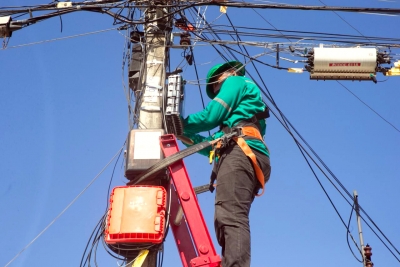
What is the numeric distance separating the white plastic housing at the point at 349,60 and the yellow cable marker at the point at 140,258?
2.71 metres

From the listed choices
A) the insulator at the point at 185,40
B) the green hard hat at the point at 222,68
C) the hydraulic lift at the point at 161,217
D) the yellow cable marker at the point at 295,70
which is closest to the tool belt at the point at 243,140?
the hydraulic lift at the point at 161,217

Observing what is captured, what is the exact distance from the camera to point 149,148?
15.8 feet

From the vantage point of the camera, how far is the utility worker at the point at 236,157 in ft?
13.4

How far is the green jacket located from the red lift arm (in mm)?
328

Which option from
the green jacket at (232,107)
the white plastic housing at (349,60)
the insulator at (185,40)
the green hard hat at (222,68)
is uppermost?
the insulator at (185,40)

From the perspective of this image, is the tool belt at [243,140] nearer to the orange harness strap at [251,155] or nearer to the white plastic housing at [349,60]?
the orange harness strap at [251,155]

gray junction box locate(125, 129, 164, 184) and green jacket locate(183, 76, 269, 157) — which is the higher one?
green jacket locate(183, 76, 269, 157)

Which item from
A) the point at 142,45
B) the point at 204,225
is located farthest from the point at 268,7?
the point at 204,225

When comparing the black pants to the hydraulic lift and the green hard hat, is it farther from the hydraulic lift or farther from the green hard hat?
the green hard hat

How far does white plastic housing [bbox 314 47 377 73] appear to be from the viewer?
5.81 m

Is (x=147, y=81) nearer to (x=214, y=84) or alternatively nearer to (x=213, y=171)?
(x=214, y=84)

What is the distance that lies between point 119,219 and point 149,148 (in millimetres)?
728

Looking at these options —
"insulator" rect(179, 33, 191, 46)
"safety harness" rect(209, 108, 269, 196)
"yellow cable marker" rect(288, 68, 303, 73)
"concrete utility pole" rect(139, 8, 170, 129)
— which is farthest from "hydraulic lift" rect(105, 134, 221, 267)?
"insulator" rect(179, 33, 191, 46)

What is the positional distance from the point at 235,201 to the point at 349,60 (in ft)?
7.63
